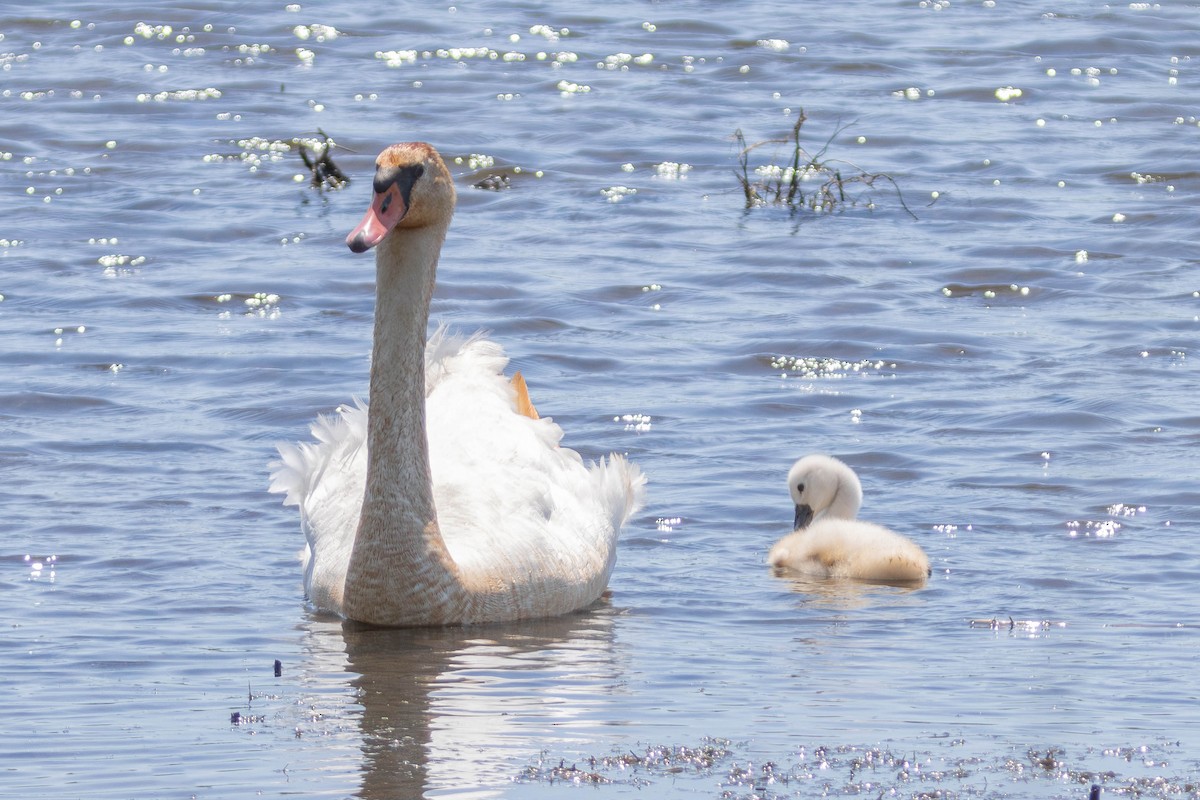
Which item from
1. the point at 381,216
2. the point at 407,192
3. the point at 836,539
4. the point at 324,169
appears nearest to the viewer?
the point at 381,216

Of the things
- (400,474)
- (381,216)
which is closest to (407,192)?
(381,216)

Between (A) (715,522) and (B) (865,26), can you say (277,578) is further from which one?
(B) (865,26)

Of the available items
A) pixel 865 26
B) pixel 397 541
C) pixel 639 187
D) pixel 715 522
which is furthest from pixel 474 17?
pixel 397 541

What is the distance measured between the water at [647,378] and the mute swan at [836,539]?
0.11m

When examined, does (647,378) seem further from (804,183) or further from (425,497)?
(804,183)

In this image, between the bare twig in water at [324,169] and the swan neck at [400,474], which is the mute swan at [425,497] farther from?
the bare twig in water at [324,169]

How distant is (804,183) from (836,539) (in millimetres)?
7690

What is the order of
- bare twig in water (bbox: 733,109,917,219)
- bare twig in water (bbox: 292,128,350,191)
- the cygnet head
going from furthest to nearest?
bare twig in water (bbox: 292,128,350,191) < bare twig in water (bbox: 733,109,917,219) < the cygnet head

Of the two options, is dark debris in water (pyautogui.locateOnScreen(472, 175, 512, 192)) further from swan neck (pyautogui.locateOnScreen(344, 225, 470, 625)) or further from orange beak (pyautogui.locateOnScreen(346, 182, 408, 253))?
orange beak (pyautogui.locateOnScreen(346, 182, 408, 253))

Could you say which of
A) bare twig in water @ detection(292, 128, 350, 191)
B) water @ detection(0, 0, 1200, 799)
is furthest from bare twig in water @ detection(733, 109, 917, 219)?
bare twig in water @ detection(292, 128, 350, 191)

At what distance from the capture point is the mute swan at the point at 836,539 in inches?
327

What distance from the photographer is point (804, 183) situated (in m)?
16.0

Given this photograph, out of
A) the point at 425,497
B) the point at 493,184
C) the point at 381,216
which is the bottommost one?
the point at 425,497

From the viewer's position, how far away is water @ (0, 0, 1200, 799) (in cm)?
614
